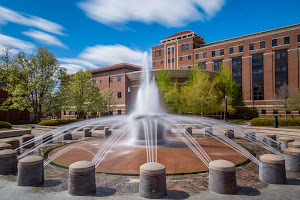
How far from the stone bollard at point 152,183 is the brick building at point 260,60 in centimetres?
4279

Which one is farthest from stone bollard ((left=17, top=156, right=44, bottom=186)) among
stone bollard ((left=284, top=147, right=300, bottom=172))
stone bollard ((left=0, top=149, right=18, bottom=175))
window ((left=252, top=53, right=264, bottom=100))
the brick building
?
window ((left=252, top=53, right=264, bottom=100))

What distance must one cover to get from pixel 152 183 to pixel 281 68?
193ft

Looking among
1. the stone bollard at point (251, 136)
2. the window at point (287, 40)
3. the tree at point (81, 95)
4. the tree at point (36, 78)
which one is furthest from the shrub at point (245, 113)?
the tree at point (36, 78)

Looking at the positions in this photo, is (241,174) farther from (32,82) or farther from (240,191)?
(32,82)

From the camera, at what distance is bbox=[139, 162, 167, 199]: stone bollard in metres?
5.53

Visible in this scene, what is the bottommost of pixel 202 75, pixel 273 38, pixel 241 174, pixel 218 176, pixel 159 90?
pixel 241 174

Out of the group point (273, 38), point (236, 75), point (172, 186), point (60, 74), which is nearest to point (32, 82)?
point (60, 74)

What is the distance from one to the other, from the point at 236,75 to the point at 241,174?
56720mm

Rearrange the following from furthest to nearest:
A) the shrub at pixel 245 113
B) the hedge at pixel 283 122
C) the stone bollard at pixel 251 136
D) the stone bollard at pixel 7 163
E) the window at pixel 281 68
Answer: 1. the shrub at pixel 245 113
2. the window at pixel 281 68
3. the hedge at pixel 283 122
4. the stone bollard at pixel 251 136
5. the stone bollard at pixel 7 163

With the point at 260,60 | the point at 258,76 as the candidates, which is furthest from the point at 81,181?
the point at 260,60

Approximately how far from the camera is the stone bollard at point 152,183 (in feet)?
18.1

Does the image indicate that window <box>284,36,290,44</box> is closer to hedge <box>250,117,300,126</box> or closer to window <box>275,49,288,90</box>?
window <box>275,49,288,90</box>

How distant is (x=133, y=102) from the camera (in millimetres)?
53531

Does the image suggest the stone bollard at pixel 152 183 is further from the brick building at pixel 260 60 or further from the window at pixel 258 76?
the window at pixel 258 76
